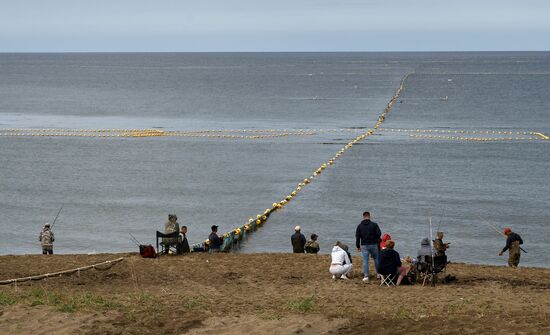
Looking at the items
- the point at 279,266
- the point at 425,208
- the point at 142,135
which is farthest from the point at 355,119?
the point at 279,266

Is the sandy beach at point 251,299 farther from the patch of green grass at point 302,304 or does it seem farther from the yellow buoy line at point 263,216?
the yellow buoy line at point 263,216

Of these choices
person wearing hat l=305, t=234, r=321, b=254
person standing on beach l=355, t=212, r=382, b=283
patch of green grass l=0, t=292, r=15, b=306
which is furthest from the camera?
person wearing hat l=305, t=234, r=321, b=254

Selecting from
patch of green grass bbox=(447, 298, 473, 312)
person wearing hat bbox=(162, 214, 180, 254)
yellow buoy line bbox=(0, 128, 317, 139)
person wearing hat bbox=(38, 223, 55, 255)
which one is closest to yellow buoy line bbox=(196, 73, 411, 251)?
person wearing hat bbox=(162, 214, 180, 254)

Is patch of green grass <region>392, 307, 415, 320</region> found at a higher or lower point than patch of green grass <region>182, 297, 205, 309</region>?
lower

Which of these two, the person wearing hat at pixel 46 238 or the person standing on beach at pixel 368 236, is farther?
the person wearing hat at pixel 46 238

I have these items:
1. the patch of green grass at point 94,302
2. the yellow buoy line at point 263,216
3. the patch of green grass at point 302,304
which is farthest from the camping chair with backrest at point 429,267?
the yellow buoy line at point 263,216

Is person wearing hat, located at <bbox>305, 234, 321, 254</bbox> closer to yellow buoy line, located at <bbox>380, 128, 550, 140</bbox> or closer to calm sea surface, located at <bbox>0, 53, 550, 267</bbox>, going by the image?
calm sea surface, located at <bbox>0, 53, 550, 267</bbox>

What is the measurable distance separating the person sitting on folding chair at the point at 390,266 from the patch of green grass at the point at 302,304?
2.06m

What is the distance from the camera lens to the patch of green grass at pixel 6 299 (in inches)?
664

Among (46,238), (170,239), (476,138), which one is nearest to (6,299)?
(170,239)

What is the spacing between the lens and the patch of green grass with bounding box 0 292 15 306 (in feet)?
55.4

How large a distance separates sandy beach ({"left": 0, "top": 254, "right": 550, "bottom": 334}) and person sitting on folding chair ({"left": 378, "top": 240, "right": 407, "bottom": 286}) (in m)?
0.29

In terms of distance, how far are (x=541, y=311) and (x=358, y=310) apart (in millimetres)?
3181

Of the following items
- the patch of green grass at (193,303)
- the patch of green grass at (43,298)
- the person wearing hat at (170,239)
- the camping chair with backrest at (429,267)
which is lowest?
the patch of green grass at (193,303)
